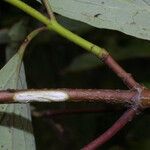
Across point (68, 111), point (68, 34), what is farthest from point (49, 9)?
point (68, 111)

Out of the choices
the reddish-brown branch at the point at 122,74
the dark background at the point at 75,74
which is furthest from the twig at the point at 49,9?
the dark background at the point at 75,74

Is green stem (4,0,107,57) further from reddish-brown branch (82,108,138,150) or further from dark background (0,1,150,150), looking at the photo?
dark background (0,1,150,150)

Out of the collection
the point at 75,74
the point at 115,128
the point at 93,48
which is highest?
the point at 75,74

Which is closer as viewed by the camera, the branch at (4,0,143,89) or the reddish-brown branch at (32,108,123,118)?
the branch at (4,0,143,89)

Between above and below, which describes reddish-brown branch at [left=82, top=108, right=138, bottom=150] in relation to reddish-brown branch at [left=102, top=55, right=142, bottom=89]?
below

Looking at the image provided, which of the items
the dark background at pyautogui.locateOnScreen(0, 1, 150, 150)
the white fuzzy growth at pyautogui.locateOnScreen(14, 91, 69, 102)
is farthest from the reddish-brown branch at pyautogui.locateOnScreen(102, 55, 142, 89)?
the dark background at pyautogui.locateOnScreen(0, 1, 150, 150)

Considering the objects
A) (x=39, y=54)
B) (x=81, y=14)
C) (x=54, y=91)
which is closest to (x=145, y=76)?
(x=39, y=54)

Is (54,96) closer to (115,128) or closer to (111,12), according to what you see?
(115,128)

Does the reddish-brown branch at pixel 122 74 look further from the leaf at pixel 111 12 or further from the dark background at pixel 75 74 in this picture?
the dark background at pixel 75 74
